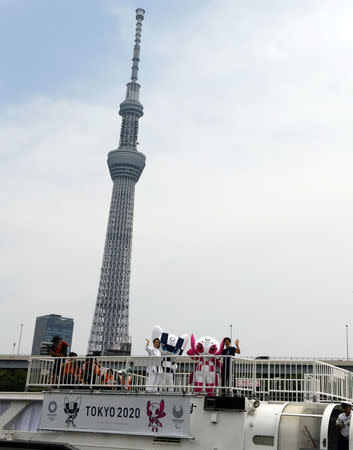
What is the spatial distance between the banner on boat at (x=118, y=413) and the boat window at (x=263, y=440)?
5.33 feet

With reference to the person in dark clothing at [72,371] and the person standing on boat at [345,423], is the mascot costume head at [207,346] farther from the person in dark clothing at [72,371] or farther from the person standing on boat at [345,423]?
the person standing on boat at [345,423]

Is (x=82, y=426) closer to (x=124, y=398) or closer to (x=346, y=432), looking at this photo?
(x=124, y=398)

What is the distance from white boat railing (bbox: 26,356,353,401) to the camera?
1367 centimetres

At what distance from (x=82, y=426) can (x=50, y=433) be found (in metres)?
1.05

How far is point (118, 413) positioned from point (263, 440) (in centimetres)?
373

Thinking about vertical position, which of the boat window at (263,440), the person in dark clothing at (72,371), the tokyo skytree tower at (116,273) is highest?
the tokyo skytree tower at (116,273)

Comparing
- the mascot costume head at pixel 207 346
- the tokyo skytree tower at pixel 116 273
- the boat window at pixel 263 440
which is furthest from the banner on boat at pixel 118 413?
the tokyo skytree tower at pixel 116 273

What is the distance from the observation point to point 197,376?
14.1 metres

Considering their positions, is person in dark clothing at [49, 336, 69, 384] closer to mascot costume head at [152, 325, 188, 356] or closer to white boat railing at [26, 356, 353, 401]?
white boat railing at [26, 356, 353, 401]

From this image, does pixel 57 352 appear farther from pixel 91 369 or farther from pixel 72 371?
pixel 91 369

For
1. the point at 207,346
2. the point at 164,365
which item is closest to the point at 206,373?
the point at 164,365

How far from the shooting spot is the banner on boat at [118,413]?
13.5 m

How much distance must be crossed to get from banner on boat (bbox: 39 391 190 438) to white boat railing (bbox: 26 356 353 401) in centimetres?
31

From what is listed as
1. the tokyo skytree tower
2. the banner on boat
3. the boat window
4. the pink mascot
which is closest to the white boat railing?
the pink mascot
